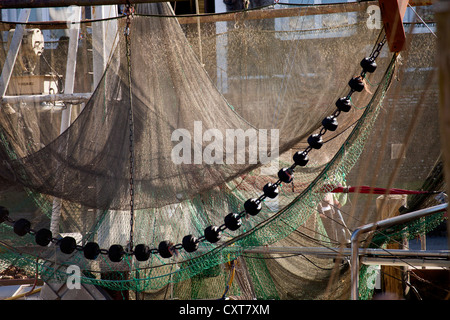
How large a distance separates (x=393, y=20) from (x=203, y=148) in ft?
4.10

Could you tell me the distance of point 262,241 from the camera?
9.02ft

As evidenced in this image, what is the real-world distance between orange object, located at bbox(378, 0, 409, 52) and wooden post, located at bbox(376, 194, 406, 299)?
3.76ft

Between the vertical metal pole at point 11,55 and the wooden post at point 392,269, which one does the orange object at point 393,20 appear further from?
the vertical metal pole at point 11,55

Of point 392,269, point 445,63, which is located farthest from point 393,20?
point 445,63

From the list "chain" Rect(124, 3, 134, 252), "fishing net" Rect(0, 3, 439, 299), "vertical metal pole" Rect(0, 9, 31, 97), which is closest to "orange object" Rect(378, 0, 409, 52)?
"fishing net" Rect(0, 3, 439, 299)

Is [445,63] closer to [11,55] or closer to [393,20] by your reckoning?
[393,20]

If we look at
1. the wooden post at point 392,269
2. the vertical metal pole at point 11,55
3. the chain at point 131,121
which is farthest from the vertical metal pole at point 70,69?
the wooden post at point 392,269

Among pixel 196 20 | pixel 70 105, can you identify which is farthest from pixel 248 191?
pixel 70 105

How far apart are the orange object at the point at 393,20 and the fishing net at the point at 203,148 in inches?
3.2

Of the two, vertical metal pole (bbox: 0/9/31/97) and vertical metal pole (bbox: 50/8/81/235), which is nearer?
vertical metal pole (bbox: 0/9/31/97)

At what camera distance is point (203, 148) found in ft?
9.84

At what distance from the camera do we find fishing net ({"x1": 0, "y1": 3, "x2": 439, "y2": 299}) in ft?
9.48

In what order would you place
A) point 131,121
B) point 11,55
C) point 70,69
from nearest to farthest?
point 131,121, point 11,55, point 70,69

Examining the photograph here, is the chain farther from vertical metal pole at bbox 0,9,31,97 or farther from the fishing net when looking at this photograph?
vertical metal pole at bbox 0,9,31,97
